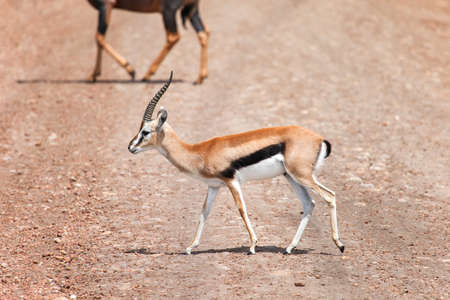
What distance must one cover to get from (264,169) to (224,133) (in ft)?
18.6

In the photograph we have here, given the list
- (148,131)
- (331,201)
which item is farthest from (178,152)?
(331,201)

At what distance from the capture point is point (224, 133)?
14.2 m

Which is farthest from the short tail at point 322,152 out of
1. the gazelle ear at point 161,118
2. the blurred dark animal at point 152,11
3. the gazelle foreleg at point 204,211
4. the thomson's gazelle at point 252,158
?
the blurred dark animal at point 152,11

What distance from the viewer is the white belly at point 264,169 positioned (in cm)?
853

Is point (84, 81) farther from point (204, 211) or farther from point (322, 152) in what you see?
point (322, 152)

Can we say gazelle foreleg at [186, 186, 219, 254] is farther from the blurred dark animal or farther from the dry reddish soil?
the blurred dark animal

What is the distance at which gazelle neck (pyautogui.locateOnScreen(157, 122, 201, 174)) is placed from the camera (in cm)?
886

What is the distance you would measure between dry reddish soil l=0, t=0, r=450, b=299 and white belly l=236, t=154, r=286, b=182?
982 millimetres

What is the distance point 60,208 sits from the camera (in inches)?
432

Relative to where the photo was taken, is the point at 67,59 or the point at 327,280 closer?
the point at 327,280

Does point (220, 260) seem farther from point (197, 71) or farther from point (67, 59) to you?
point (67, 59)

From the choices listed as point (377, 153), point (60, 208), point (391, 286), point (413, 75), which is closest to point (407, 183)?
point (377, 153)

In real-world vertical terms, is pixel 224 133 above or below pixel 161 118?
below

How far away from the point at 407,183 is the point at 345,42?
10.7 metres
